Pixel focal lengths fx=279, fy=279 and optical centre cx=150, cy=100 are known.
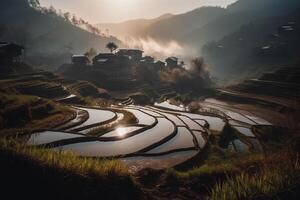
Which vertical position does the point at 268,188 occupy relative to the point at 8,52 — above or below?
below

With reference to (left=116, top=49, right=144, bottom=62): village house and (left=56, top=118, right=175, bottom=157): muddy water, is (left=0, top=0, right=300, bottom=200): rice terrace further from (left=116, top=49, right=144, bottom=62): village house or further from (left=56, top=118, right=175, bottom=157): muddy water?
(left=116, top=49, right=144, bottom=62): village house

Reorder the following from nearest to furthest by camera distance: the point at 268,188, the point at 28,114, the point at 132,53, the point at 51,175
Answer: the point at 268,188 → the point at 51,175 → the point at 28,114 → the point at 132,53

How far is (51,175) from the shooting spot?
274 inches

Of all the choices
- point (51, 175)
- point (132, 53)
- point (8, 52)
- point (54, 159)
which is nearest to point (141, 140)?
point (54, 159)

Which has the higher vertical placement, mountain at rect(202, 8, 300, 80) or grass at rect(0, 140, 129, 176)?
mountain at rect(202, 8, 300, 80)

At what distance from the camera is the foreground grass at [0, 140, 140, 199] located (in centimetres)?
667

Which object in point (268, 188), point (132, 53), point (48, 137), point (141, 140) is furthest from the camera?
point (132, 53)

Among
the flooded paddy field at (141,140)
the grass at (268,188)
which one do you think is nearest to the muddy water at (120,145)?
the flooded paddy field at (141,140)

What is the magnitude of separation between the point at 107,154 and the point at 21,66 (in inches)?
1889

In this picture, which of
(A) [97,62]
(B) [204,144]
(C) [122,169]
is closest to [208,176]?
(C) [122,169]

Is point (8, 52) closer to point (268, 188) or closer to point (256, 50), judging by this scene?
point (268, 188)

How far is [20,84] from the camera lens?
4084 centimetres

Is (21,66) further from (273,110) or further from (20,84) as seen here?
(273,110)

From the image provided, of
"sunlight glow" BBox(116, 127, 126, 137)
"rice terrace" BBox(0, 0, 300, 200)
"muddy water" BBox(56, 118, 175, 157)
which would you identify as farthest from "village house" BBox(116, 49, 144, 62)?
"muddy water" BBox(56, 118, 175, 157)
